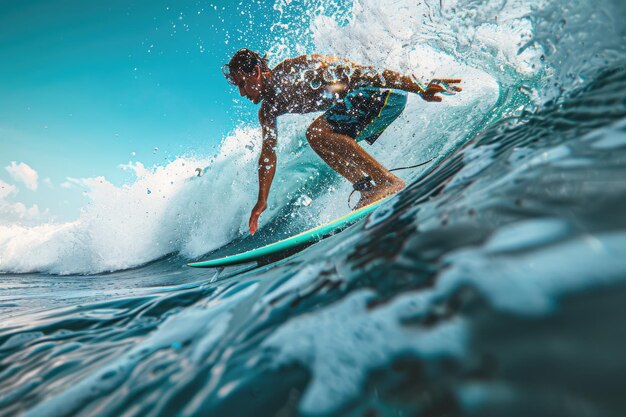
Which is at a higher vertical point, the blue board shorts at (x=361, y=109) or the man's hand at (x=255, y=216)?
the blue board shorts at (x=361, y=109)

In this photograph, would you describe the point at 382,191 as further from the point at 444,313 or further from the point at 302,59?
the point at 444,313

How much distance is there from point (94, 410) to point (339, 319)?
499mm

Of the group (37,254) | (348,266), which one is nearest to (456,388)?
(348,266)

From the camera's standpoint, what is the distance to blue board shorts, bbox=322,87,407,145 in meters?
2.52

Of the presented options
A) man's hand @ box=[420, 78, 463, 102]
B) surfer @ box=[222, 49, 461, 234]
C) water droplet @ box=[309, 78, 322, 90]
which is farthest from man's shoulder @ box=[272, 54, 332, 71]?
man's hand @ box=[420, 78, 463, 102]

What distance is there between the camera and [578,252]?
1.29 ft

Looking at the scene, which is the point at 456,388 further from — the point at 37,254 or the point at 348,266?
the point at 37,254

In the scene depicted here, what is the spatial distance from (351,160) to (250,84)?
1.09m

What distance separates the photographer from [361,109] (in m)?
2.60

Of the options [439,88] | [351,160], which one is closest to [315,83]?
[351,160]

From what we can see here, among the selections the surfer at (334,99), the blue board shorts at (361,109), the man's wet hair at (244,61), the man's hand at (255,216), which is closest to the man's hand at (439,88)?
the surfer at (334,99)

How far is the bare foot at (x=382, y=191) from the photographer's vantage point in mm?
2137

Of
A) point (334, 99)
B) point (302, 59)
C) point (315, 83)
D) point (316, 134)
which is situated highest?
point (302, 59)

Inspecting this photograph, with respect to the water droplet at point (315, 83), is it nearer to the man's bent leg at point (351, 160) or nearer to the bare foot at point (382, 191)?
the man's bent leg at point (351, 160)
